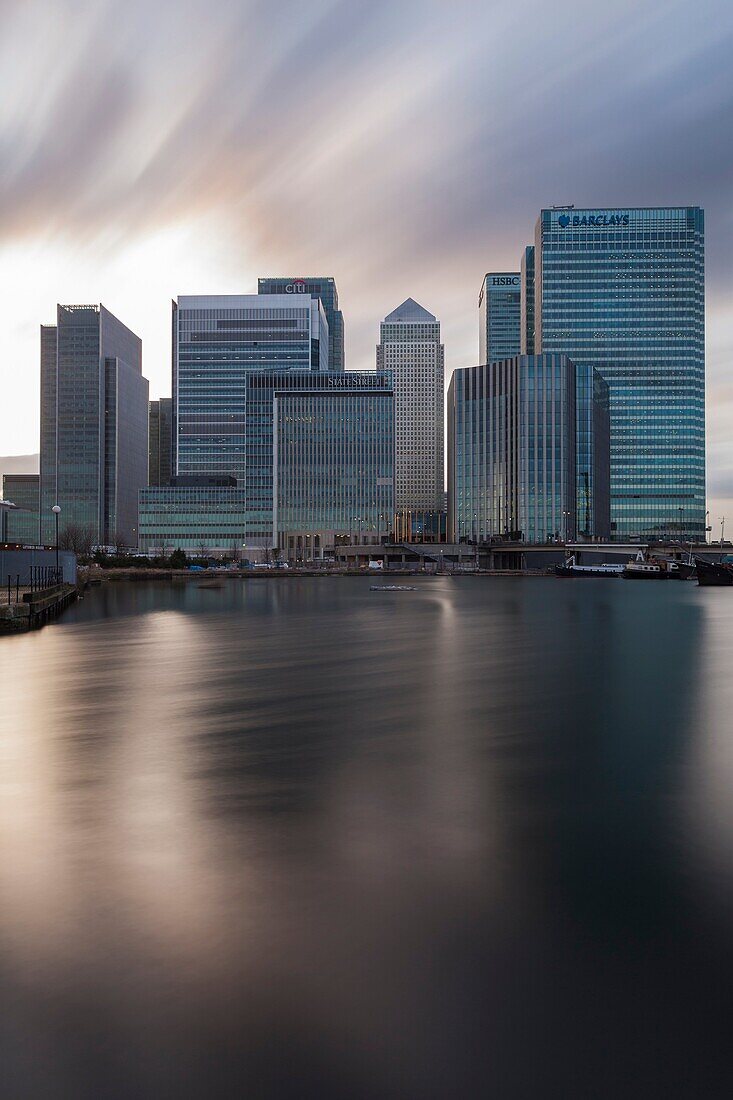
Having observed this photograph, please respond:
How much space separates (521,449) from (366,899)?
180m

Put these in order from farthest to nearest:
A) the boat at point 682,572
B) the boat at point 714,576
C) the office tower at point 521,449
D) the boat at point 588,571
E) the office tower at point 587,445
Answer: the office tower at point 587,445 < the office tower at point 521,449 < the boat at point 588,571 < the boat at point 682,572 < the boat at point 714,576

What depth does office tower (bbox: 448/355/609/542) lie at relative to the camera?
18062 centimetres

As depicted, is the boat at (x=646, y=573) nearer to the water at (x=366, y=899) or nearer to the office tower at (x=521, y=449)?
the office tower at (x=521, y=449)

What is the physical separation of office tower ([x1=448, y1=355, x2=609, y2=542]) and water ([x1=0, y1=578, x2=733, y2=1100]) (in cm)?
16713

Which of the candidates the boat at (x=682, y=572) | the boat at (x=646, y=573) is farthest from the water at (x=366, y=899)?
the boat at (x=682, y=572)

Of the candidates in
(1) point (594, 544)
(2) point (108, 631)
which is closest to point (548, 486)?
(1) point (594, 544)

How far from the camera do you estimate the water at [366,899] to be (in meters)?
5.32

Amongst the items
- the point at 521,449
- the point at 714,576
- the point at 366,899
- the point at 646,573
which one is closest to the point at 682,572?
the point at 646,573

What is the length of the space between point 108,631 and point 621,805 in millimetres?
34776

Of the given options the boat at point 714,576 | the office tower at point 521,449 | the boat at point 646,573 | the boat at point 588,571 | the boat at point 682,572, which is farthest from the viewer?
the office tower at point 521,449

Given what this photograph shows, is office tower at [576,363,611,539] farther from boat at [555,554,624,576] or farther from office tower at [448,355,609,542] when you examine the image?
boat at [555,554,624,576]

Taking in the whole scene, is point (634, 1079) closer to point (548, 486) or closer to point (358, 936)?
point (358, 936)

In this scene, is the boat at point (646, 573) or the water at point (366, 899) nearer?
the water at point (366, 899)

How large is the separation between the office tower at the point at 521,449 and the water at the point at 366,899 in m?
167
